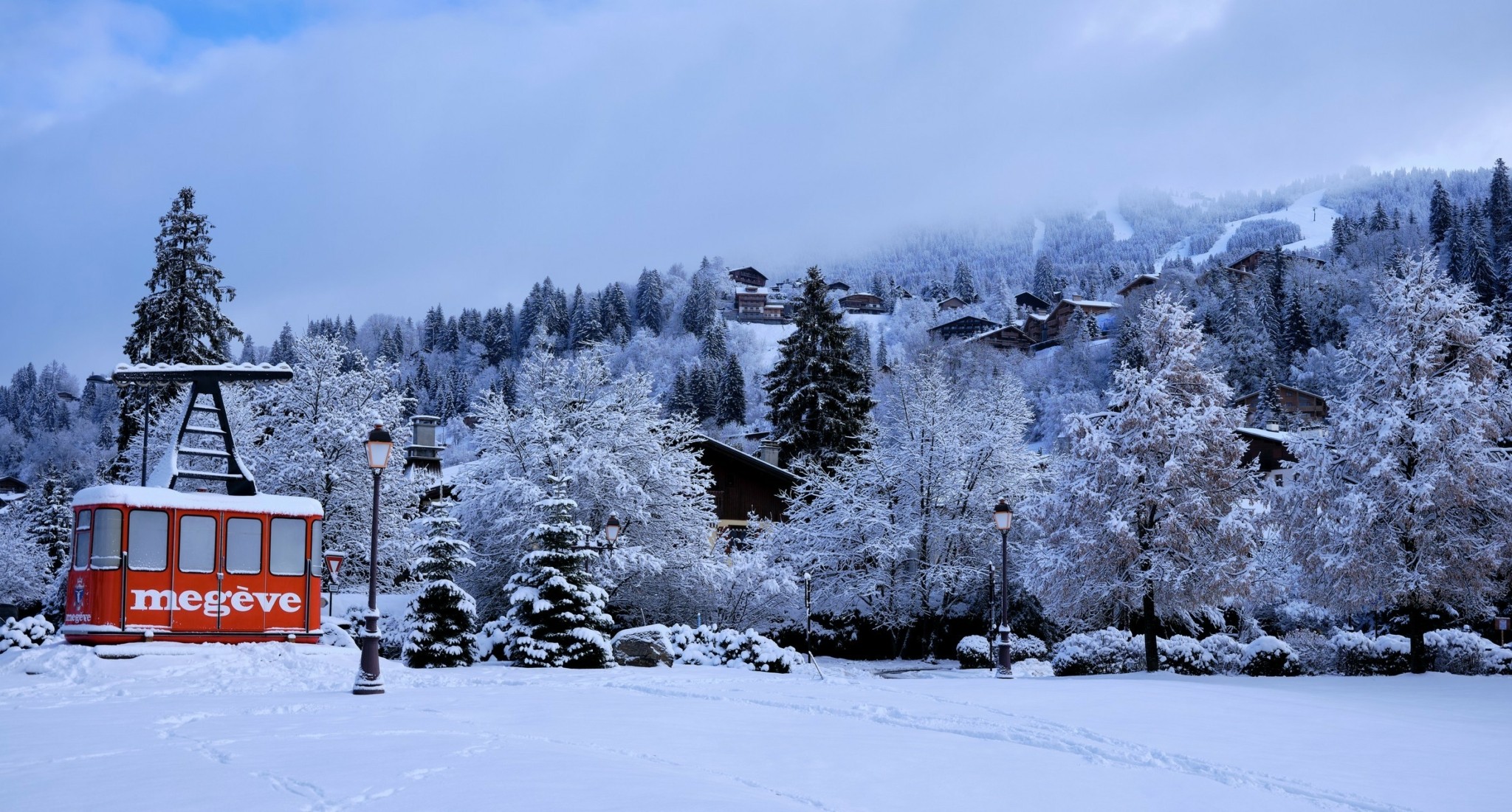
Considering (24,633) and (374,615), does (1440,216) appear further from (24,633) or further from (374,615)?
(24,633)

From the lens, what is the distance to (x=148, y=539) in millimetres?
18094

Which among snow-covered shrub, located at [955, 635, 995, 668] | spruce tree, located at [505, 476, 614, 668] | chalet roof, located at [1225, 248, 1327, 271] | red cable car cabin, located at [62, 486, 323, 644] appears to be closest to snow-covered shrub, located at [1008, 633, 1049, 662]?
snow-covered shrub, located at [955, 635, 995, 668]

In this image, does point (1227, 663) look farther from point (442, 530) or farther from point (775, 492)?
point (775, 492)

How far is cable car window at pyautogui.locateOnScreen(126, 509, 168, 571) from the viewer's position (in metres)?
18.0

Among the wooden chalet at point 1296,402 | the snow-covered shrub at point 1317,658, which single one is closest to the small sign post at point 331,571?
the snow-covered shrub at point 1317,658

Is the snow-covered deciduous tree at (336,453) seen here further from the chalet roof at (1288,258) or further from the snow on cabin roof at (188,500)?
the chalet roof at (1288,258)

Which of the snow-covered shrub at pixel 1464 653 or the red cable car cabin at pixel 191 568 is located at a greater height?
the red cable car cabin at pixel 191 568

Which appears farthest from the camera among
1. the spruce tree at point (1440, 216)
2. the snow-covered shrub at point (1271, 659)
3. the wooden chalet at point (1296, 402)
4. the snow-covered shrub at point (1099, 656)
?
the spruce tree at point (1440, 216)

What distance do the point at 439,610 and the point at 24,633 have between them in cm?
729

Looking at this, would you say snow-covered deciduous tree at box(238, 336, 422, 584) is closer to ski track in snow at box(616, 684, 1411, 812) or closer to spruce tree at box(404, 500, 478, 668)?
spruce tree at box(404, 500, 478, 668)

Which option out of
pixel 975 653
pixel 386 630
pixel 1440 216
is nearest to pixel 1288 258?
pixel 1440 216

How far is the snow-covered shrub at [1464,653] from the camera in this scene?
21.5 metres

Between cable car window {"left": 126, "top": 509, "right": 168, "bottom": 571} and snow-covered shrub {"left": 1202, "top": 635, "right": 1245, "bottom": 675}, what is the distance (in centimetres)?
2008

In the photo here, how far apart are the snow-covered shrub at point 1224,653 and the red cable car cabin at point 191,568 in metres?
18.0
